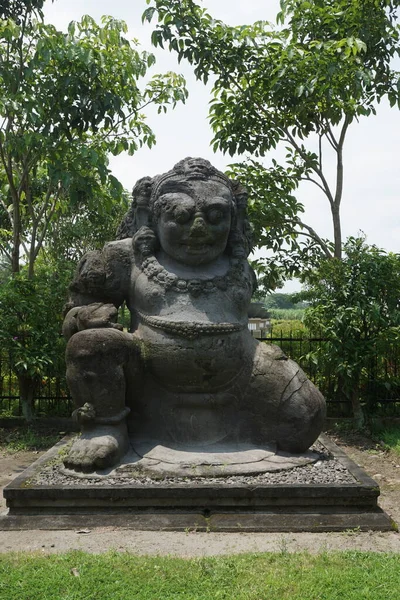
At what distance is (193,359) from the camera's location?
402cm

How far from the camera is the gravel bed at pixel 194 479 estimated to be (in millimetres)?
3678


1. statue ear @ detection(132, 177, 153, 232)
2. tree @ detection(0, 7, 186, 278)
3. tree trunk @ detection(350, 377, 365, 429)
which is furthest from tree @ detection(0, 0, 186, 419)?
tree trunk @ detection(350, 377, 365, 429)

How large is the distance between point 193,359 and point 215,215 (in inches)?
40.3

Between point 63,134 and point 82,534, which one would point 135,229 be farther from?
point 63,134

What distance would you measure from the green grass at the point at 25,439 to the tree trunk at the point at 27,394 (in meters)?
0.17

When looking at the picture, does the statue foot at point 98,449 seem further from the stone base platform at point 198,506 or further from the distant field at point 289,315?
the distant field at point 289,315

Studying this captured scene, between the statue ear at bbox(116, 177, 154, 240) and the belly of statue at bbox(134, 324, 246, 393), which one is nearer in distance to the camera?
Result: the belly of statue at bbox(134, 324, 246, 393)

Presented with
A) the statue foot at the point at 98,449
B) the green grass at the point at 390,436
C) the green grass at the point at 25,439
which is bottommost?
the green grass at the point at 390,436

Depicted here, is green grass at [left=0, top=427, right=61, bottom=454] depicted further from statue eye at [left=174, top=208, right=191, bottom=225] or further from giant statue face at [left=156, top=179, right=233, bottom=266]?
statue eye at [left=174, top=208, right=191, bottom=225]

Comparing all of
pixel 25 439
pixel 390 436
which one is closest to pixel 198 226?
pixel 25 439

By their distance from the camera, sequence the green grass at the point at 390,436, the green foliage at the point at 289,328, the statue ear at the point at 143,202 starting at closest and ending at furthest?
the statue ear at the point at 143,202, the green grass at the point at 390,436, the green foliage at the point at 289,328

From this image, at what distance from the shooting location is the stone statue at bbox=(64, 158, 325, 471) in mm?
3975

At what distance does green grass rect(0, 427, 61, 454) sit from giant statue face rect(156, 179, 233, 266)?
3.26 m

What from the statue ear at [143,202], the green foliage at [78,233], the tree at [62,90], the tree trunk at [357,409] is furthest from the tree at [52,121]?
the green foliage at [78,233]
